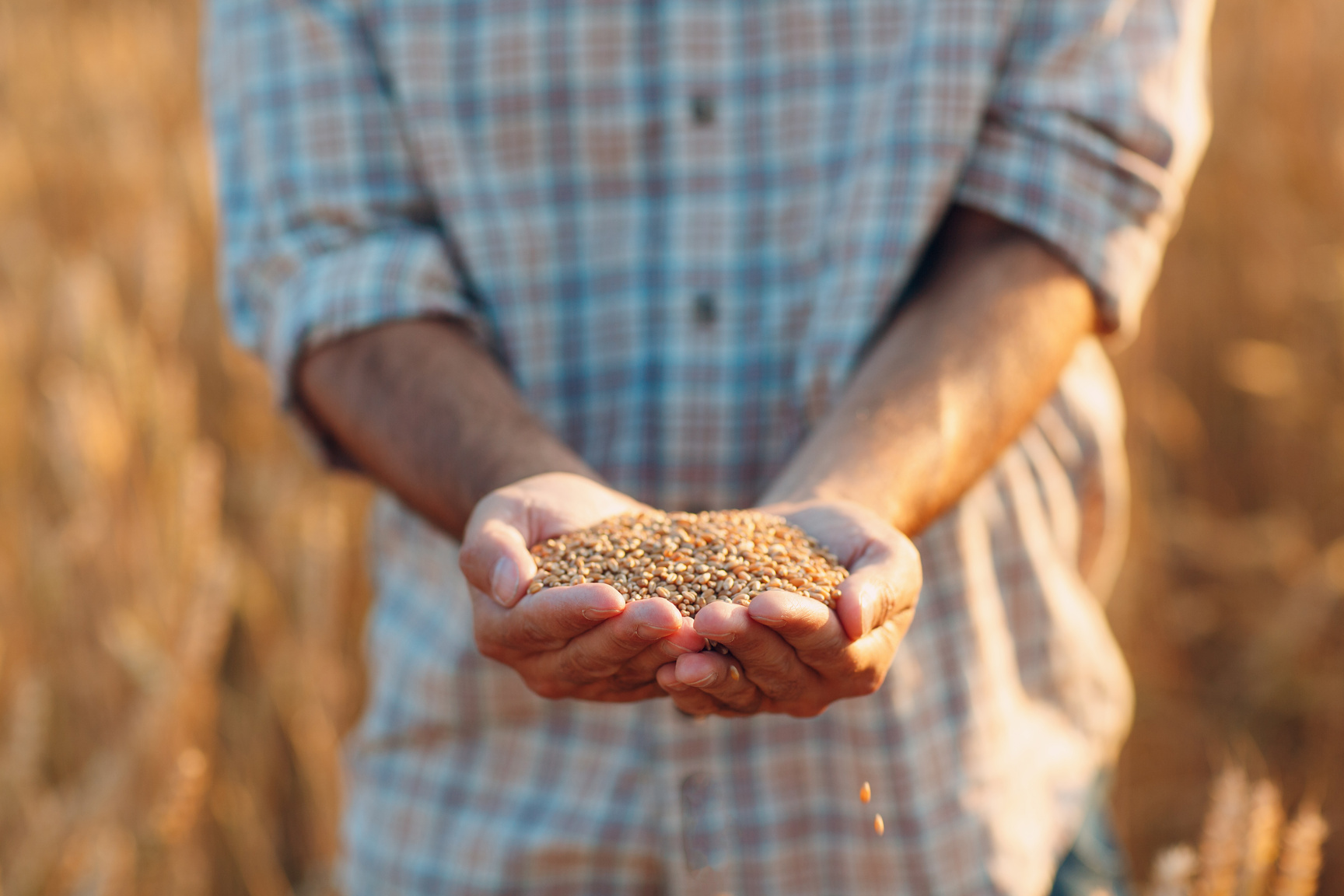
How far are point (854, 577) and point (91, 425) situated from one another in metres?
1.11

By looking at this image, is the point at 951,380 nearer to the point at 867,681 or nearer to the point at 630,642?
the point at 867,681

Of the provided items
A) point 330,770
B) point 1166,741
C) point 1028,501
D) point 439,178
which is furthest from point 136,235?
point 1166,741

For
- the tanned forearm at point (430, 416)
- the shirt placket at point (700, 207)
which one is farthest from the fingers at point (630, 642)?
the shirt placket at point (700, 207)

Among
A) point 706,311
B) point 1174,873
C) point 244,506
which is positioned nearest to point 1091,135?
point 706,311

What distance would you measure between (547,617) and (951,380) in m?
0.44

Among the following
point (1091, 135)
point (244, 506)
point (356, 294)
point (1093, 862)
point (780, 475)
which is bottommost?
point (244, 506)

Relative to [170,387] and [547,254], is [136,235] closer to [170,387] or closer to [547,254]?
[170,387]

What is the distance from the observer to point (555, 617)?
0.80 meters

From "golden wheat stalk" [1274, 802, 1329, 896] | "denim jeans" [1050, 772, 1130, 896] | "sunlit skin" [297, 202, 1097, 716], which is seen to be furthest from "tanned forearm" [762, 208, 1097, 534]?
"denim jeans" [1050, 772, 1130, 896]

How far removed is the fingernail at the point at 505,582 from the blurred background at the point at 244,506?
519mm

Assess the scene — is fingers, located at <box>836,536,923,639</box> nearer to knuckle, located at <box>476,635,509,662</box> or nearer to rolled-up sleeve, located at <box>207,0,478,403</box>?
knuckle, located at <box>476,635,509,662</box>

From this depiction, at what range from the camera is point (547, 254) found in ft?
3.90

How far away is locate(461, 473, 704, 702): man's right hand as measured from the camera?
788 mm

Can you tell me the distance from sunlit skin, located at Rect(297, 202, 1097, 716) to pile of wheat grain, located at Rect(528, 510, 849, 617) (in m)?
0.02
